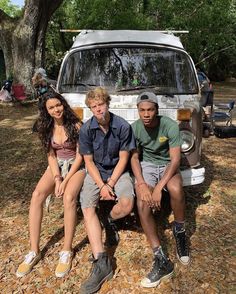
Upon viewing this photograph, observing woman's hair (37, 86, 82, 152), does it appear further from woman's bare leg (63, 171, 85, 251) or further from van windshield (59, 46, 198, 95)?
van windshield (59, 46, 198, 95)

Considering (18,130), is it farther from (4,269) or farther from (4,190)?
(4,269)

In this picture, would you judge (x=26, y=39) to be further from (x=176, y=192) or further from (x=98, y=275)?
(x=98, y=275)

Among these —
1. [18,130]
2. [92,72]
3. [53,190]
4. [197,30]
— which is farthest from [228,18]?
[53,190]

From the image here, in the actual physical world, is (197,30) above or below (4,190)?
above

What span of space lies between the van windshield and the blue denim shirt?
43.5 inches

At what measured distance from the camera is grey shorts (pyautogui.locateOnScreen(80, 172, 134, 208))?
3490 mm

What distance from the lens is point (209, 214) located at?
178 inches

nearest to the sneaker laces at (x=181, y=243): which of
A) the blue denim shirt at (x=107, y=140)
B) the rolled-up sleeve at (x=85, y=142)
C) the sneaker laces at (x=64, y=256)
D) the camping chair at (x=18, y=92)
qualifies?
the blue denim shirt at (x=107, y=140)

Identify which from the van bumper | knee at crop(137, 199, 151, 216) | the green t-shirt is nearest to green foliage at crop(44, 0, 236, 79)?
the van bumper

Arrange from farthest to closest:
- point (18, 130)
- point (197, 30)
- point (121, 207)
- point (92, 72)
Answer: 1. point (197, 30)
2. point (18, 130)
3. point (92, 72)
4. point (121, 207)

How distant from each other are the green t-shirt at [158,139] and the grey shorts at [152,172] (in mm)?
49

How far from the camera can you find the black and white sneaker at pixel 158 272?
321cm

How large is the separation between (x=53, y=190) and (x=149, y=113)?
1.23 metres

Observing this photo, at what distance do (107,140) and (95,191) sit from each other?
1.63ft
